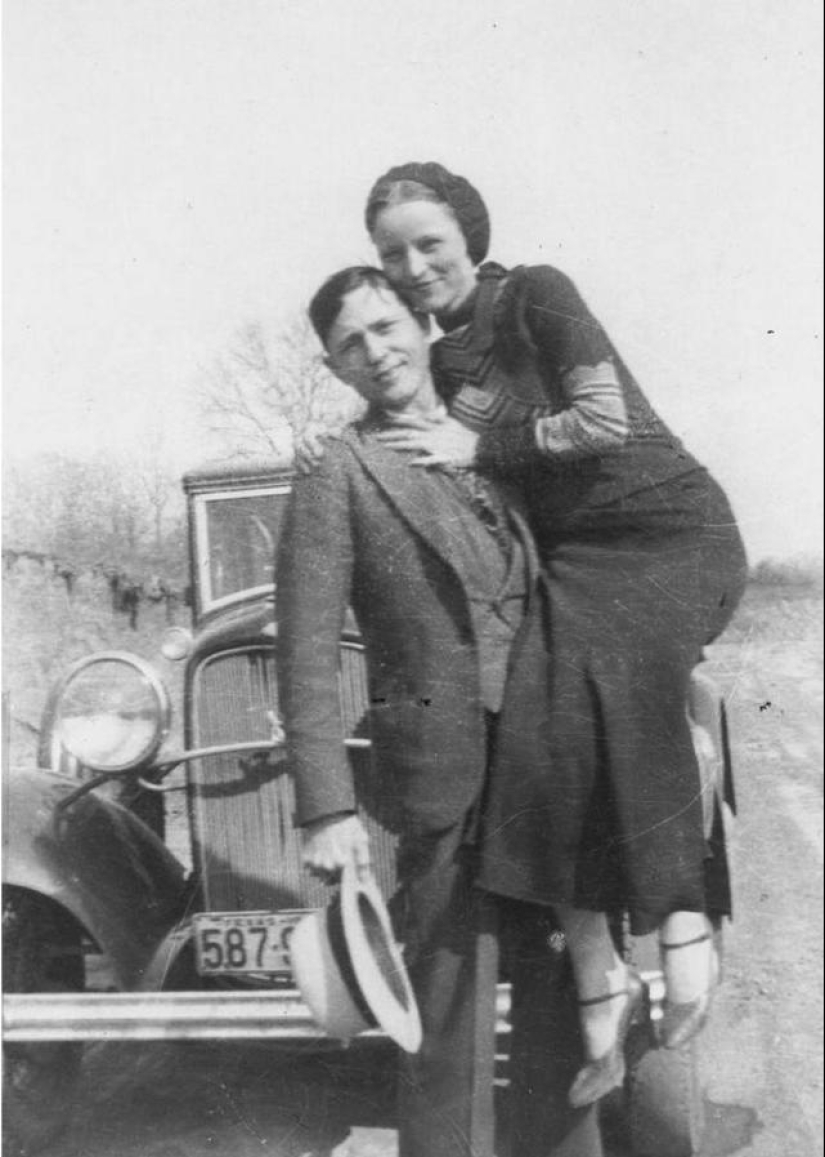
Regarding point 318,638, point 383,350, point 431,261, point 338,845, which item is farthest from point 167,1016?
point 431,261

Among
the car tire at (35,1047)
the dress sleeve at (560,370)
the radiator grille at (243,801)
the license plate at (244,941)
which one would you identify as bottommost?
the car tire at (35,1047)

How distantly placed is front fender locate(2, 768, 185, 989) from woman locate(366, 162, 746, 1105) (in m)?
0.97

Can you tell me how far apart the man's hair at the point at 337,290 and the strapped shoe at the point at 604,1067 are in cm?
130

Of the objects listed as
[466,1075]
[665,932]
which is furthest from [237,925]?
[665,932]

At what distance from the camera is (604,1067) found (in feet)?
6.73

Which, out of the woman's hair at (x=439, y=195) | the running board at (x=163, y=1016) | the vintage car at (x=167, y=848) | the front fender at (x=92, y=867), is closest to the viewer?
the woman's hair at (x=439, y=195)

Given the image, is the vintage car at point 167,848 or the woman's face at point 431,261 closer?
the woman's face at point 431,261

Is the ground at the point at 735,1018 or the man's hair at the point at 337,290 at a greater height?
the man's hair at the point at 337,290

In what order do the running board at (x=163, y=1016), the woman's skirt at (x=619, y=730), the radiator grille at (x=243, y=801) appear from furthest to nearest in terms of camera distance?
the radiator grille at (x=243, y=801) < the running board at (x=163, y=1016) < the woman's skirt at (x=619, y=730)

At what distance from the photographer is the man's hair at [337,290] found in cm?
208

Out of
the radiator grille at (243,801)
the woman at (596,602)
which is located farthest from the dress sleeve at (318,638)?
the radiator grille at (243,801)

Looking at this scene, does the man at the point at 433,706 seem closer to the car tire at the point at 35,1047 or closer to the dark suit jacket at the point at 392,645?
the dark suit jacket at the point at 392,645

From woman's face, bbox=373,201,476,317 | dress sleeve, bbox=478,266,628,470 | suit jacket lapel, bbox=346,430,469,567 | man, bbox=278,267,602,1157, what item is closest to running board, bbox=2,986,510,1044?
man, bbox=278,267,602,1157

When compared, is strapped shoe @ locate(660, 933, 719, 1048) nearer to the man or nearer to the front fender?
the man
